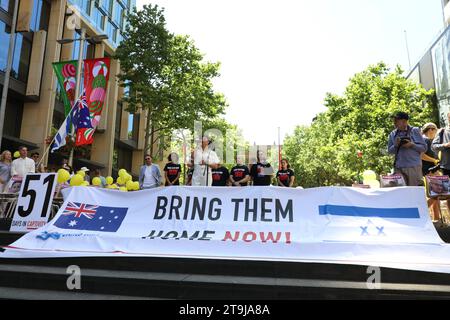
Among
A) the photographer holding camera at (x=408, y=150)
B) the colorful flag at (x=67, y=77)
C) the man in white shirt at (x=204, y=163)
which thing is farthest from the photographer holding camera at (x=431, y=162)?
the colorful flag at (x=67, y=77)

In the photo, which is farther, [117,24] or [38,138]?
[117,24]

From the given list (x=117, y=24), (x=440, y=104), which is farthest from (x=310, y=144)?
(x=117, y=24)

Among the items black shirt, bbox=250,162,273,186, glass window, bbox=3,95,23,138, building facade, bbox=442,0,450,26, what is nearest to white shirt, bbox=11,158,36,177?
black shirt, bbox=250,162,273,186

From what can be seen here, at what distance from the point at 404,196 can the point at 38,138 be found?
20.4m

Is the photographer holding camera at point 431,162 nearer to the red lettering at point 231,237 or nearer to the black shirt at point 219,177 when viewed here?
the red lettering at point 231,237

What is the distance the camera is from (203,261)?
13.8 ft

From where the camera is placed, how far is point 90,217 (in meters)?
5.55

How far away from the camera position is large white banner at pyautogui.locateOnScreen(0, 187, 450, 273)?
14.6 feet

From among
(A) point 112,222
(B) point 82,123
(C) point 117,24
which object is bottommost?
(A) point 112,222

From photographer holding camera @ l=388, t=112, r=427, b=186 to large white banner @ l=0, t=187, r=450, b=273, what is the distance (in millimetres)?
1266

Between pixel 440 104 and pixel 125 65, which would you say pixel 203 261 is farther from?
pixel 440 104

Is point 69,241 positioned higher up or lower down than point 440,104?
lower down

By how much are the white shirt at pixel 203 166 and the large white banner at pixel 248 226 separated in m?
3.15

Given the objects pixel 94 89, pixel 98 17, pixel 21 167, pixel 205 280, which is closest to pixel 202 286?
pixel 205 280
